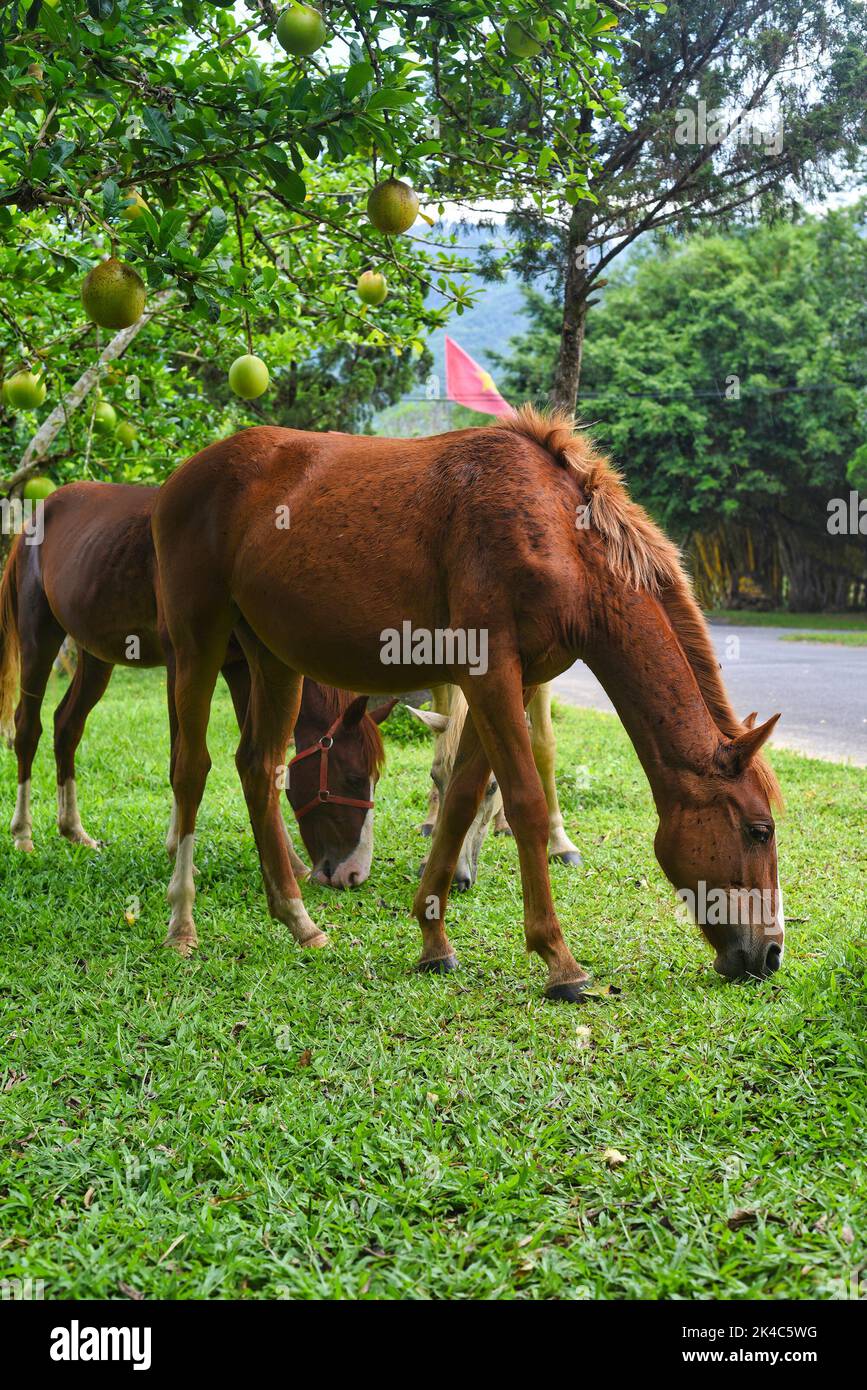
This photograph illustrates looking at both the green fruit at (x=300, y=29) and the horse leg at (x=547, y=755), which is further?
the horse leg at (x=547, y=755)

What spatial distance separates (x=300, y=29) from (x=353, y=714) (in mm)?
3059

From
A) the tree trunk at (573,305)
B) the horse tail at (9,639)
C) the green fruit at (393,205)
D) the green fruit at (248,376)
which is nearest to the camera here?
the green fruit at (393,205)

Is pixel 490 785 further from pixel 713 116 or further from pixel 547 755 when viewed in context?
pixel 713 116

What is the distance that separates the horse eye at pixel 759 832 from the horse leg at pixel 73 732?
3862mm

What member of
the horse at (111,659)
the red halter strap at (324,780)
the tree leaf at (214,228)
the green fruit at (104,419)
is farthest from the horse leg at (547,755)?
the tree leaf at (214,228)

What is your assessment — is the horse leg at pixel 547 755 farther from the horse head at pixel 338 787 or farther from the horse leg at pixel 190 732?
the horse leg at pixel 190 732

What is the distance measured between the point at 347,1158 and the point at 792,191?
891 cm

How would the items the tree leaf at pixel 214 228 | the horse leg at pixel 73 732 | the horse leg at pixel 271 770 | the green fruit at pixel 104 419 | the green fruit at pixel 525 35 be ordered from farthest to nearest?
the horse leg at pixel 73 732
the green fruit at pixel 104 419
the horse leg at pixel 271 770
the green fruit at pixel 525 35
the tree leaf at pixel 214 228

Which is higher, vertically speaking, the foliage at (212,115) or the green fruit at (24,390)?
the foliage at (212,115)

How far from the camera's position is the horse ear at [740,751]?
147 inches

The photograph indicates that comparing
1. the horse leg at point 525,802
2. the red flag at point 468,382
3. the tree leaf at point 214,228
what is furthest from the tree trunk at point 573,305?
the tree leaf at point 214,228

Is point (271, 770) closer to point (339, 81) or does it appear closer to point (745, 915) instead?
point (745, 915)

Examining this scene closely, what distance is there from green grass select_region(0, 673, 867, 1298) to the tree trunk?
4932 mm

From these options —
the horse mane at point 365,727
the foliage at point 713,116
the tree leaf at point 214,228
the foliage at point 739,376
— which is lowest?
the horse mane at point 365,727
